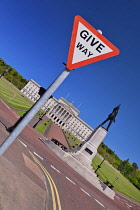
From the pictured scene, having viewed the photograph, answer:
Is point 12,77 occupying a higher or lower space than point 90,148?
higher

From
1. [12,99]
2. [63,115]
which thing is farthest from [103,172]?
[63,115]

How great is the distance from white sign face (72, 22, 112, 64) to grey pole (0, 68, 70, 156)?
0.30 m

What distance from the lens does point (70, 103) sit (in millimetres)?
135500

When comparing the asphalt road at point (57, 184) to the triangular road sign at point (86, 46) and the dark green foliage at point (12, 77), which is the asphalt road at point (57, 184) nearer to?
the triangular road sign at point (86, 46)

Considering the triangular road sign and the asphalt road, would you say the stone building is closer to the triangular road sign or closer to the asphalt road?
the asphalt road

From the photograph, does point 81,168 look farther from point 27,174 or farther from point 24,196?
point 24,196

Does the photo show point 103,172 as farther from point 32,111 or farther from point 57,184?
point 32,111

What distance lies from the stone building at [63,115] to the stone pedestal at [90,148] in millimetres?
86169

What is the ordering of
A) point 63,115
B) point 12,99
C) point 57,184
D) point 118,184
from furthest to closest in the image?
point 63,115
point 12,99
point 118,184
point 57,184

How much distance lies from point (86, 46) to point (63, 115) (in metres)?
115

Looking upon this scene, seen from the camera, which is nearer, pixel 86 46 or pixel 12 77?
pixel 86 46

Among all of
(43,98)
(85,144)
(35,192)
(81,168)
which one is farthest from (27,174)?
(85,144)

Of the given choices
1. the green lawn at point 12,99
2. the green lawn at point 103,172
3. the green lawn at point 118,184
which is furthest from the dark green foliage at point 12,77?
the green lawn at point 118,184

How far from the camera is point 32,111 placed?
2.36 meters
